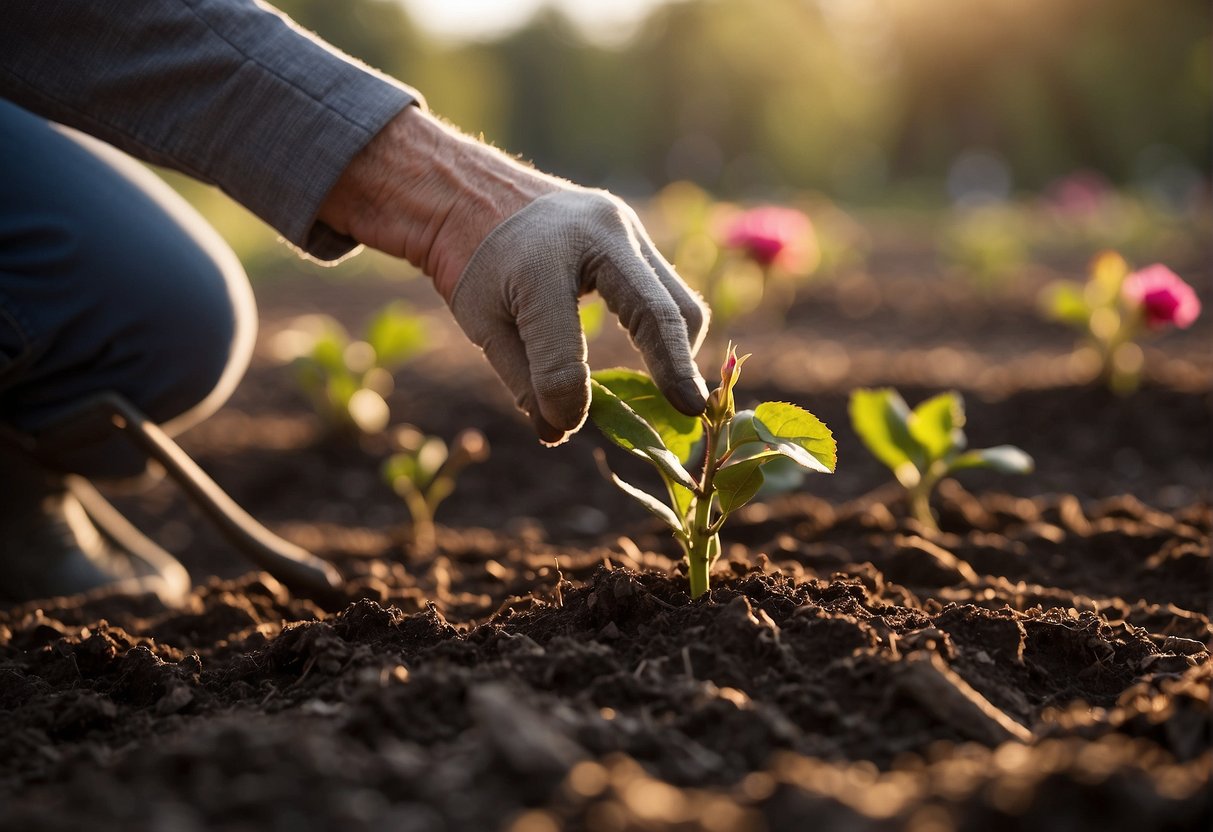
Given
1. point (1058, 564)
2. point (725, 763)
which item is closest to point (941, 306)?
point (1058, 564)

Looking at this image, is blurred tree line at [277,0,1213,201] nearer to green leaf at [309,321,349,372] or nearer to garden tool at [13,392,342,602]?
green leaf at [309,321,349,372]

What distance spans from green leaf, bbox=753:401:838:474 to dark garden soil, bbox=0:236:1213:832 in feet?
0.60

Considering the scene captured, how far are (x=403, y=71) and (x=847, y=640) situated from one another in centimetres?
2403

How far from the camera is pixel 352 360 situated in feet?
11.1

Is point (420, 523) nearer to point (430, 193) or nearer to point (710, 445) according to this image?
point (430, 193)

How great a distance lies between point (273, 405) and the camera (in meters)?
4.49

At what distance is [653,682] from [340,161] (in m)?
0.92

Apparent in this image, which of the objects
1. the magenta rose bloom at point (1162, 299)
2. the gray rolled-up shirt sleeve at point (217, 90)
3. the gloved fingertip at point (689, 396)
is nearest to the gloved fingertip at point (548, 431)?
the gloved fingertip at point (689, 396)

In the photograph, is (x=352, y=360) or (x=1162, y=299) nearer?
(x=1162, y=299)

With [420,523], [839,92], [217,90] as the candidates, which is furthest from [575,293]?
[839,92]

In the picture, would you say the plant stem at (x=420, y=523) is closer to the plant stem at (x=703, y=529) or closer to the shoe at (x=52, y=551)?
the shoe at (x=52, y=551)

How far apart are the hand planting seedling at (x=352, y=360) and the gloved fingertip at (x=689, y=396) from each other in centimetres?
194

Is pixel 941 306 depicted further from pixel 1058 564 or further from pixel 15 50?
pixel 15 50

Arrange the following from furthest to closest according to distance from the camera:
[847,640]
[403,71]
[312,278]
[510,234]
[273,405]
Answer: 1. [403,71]
2. [312,278]
3. [273,405]
4. [510,234]
5. [847,640]
